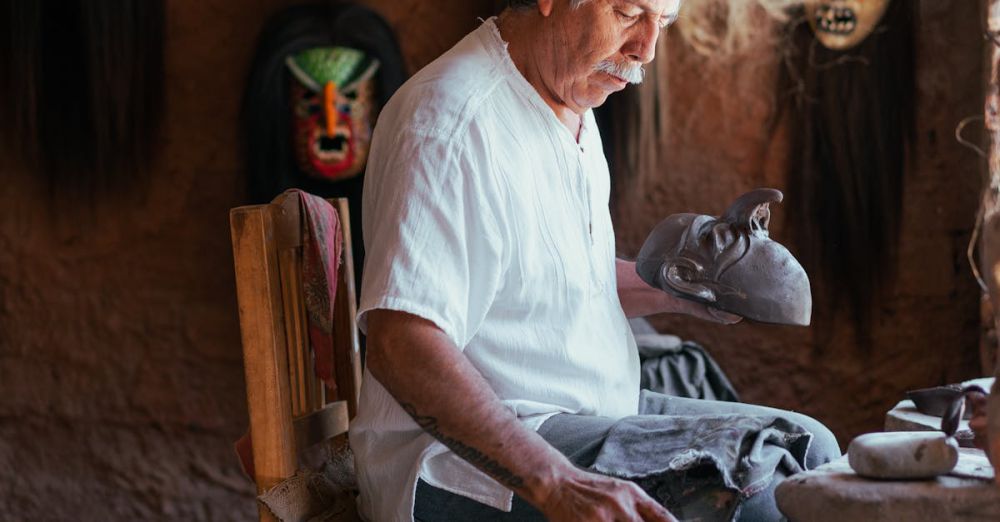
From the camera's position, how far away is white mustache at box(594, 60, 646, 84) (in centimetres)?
174

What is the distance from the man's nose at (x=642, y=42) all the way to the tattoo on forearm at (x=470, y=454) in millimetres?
635

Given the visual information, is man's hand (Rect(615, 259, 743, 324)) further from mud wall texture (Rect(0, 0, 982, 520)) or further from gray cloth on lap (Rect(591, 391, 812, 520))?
mud wall texture (Rect(0, 0, 982, 520))

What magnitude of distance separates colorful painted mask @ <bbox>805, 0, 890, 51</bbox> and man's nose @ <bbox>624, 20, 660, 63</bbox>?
1.77 metres

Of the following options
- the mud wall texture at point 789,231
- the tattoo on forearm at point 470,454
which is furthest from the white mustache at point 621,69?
the mud wall texture at point 789,231

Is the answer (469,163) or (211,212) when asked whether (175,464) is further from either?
(469,163)

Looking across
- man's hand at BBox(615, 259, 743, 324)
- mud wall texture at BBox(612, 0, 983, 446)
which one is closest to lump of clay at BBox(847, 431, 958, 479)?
man's hand at BBox(615, 259, 743, 324)

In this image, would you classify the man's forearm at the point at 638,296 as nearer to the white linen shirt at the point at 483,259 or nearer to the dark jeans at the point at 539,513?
the white linen shirt at the point at 483,259

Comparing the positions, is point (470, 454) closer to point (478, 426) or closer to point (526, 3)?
point (478, 426)

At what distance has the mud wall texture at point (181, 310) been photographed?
137 inches

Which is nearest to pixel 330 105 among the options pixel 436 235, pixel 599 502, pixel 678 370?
pixel 678 370

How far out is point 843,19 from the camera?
3.35m

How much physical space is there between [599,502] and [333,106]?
2.33 meters

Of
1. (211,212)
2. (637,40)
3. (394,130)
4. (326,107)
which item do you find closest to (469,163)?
(394,130)

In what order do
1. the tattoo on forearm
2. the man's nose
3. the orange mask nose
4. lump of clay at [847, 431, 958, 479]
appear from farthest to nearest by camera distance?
the orange mask nose < the man's nose < the tattoo on forearm < lump of clay at [847, 431, 958, 479]
